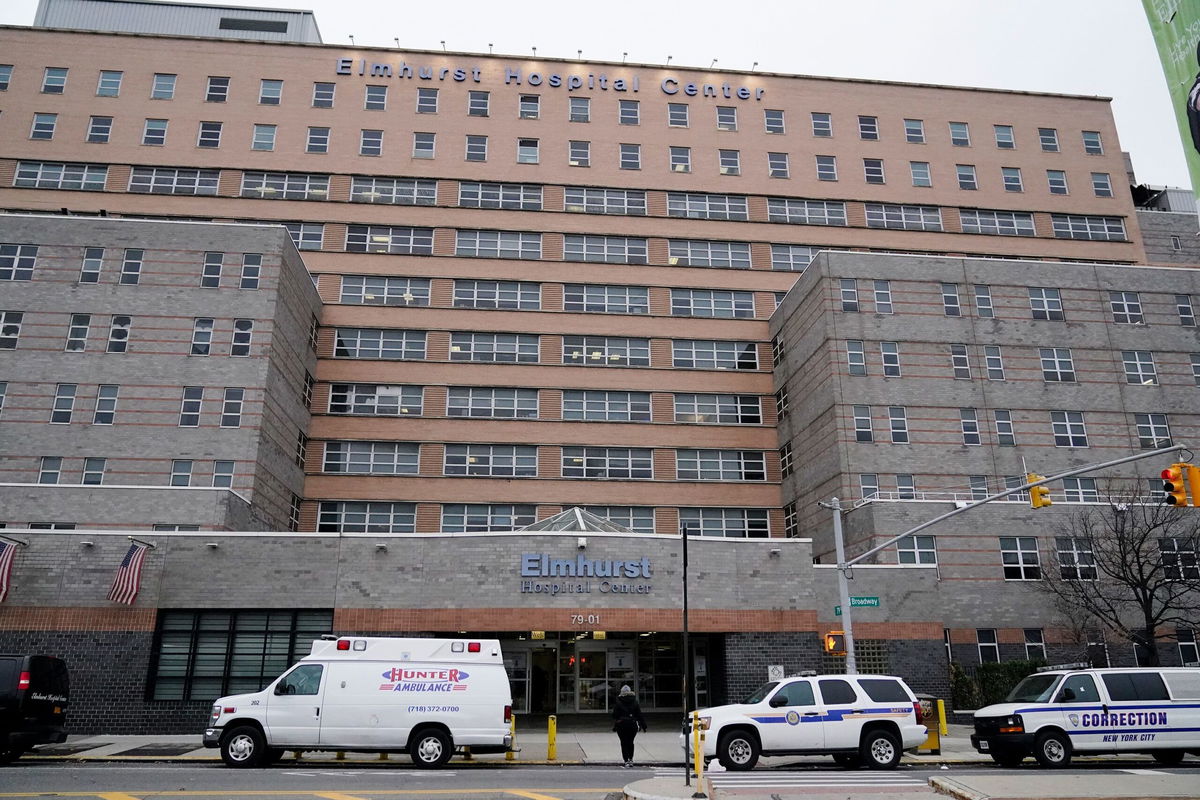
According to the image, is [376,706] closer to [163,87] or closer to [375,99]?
[375,99]

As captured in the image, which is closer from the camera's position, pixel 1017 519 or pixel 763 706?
pixel 763 706

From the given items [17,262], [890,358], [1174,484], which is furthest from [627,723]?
[17,262]

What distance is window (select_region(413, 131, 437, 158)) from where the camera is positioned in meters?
49.6

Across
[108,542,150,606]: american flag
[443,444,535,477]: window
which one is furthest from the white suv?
[443,444,535,477]: window

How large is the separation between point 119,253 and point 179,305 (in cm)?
352

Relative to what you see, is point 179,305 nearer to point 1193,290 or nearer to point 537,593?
point 537,593

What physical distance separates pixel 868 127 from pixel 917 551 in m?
28.4

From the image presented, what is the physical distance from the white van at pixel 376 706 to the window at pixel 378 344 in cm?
2774

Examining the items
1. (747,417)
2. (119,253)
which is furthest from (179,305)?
(747,417)

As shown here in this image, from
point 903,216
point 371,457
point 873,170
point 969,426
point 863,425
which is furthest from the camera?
point 873,170

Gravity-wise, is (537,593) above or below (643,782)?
above

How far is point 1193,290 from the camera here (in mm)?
42812

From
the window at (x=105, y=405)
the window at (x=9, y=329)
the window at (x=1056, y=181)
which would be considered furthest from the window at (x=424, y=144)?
the window at (x=1056, y=181)

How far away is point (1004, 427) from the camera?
129 ft
